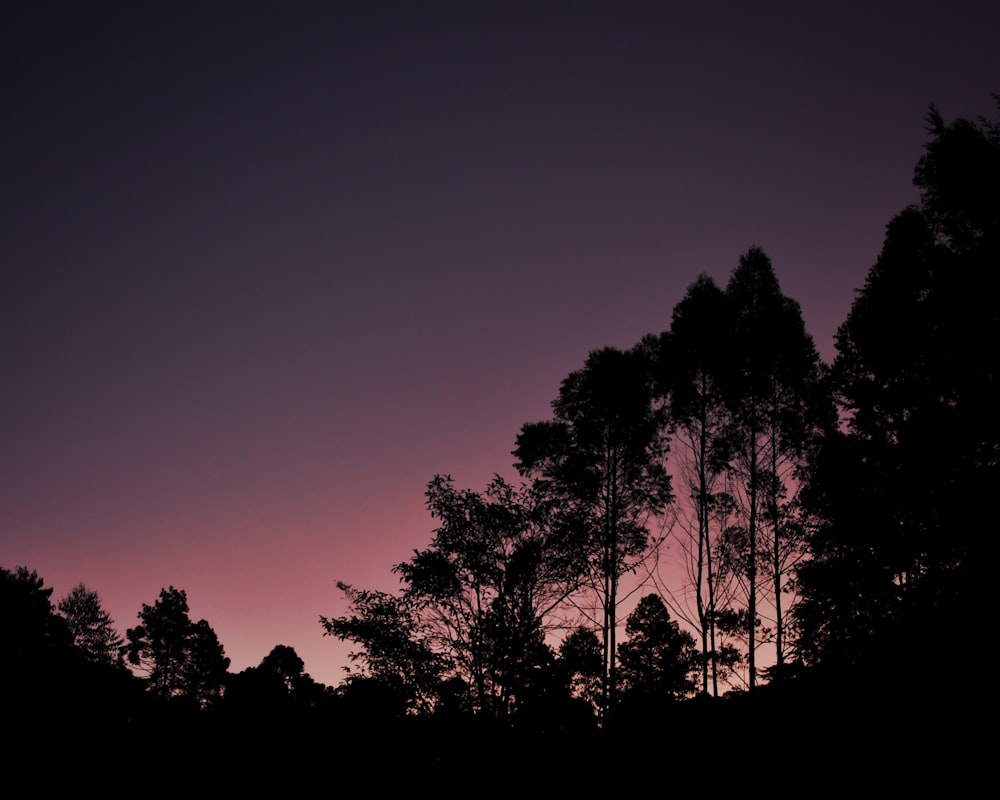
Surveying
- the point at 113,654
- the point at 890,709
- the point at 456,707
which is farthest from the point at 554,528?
the point at 113,654

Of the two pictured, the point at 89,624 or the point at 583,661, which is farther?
the point at 89,624

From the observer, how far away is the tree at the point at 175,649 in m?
55.6

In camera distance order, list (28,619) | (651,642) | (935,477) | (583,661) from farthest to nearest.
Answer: (28,619) < (651,642) < (583,661) < (935,477)

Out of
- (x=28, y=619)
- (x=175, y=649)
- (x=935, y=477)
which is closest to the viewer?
(x=935, y=477)

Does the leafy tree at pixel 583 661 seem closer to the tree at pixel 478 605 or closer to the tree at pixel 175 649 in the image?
the tree at pixel 478 605

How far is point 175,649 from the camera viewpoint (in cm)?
5644

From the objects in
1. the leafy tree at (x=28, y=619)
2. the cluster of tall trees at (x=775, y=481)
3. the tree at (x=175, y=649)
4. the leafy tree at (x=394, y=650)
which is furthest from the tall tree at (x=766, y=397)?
the tree at (x=175, y=649)

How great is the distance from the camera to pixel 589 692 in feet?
66.1

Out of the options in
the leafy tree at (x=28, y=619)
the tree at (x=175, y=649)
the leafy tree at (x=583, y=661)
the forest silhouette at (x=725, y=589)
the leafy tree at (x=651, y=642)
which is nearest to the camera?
the forest silhouette at (x=725, y=589)

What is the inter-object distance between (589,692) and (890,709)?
1238 cm

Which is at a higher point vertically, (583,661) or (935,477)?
(935,477)

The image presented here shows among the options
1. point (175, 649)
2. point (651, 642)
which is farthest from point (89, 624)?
point (651, 642)

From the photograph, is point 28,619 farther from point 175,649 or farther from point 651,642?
point 651,642

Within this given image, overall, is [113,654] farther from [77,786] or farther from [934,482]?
[934,482]
